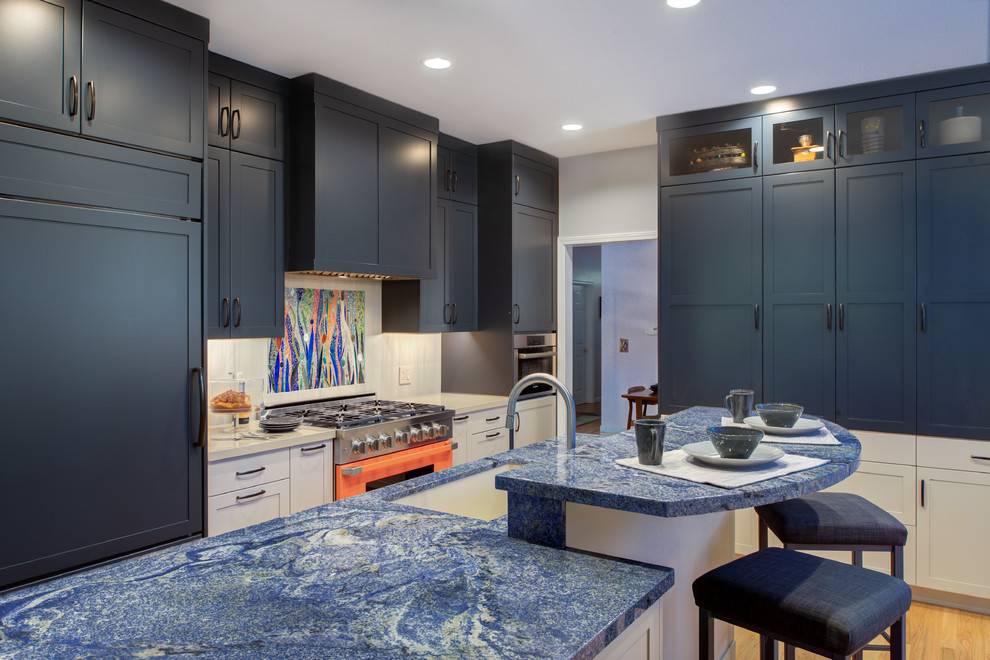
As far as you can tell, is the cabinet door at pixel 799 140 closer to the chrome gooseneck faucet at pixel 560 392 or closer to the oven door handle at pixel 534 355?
the oven door handle at pixel 534 355

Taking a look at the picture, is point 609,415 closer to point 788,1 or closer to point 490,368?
point 490,368

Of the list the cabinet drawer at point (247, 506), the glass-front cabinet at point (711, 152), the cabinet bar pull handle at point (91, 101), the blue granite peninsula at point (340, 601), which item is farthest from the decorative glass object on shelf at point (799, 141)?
the cabinet bar pull handle at point (91, 101)

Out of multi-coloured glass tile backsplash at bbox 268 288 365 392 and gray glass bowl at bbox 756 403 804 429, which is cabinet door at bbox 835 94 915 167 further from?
multi-coloured glass tile backsplash at bbox 268 288 365 392

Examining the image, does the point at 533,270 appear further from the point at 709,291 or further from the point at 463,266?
the point at 709,291

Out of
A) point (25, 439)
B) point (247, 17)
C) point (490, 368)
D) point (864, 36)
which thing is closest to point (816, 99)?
point (864, 36)

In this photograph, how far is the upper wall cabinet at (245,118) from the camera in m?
2.96

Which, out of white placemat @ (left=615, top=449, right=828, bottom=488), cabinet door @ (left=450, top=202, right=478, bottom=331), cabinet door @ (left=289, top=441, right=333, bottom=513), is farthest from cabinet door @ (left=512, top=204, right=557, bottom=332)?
white placemat @ (left=615, top=449, right=828, bottom=488)

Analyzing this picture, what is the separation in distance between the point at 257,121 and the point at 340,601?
2725 mm

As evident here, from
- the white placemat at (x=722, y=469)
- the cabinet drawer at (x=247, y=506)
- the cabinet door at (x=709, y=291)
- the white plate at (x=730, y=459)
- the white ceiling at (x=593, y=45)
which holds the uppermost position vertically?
the white ceiling at (x=593, y=45)

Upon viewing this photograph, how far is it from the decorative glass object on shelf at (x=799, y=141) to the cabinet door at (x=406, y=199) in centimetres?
205

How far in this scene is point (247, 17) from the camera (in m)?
2.59

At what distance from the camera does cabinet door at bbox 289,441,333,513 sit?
2.92 metres

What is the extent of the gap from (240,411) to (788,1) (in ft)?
9.63

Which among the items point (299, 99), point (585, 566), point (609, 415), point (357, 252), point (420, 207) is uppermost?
point (299, 99)
